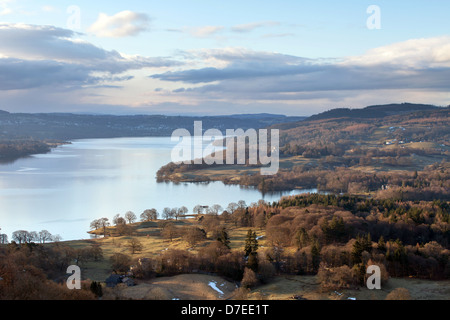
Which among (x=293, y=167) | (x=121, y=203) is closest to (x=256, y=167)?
(x=293, y=167)

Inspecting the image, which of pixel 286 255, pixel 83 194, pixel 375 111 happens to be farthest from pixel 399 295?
pixel 375 111

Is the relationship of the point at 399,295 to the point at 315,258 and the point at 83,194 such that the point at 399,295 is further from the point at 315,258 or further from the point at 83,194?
the point at 83,194

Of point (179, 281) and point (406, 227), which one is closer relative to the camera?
point (179, 281)

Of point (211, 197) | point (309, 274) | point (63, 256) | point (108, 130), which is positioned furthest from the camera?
point (108, 130)

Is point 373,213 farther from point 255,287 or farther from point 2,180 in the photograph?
point 2,180

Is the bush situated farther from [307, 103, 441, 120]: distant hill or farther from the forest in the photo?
[307, 103, 441, 120]: distant hill

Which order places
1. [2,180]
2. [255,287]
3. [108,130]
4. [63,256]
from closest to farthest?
[255,287], [63,256], [2,180], [108,130]

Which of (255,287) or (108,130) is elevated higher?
(108,130)
